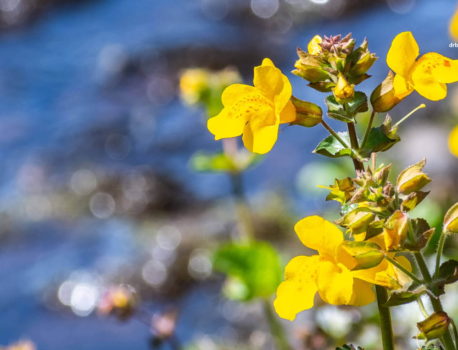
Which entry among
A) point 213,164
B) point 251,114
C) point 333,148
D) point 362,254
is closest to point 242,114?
point 251,114

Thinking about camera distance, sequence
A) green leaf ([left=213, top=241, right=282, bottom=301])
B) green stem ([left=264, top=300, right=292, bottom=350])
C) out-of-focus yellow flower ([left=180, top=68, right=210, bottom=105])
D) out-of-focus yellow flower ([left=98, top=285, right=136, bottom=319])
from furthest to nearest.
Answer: out-of-focus yellow flower ([left=180, top=68, right=210, bottom=105]) < green stem ([left=264, top=300, right=292, bottom=350]) < green leaf ([left=213, top=241, right=282, bottom=301]) < out-of-focus yellow flower ([left=98, top=285, right=136, bottom=319])

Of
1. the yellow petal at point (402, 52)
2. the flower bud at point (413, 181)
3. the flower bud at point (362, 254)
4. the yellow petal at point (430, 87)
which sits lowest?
the flower bud at point (362, 254)

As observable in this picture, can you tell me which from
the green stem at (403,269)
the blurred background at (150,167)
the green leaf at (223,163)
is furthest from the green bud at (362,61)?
the green leaf at (223,163)

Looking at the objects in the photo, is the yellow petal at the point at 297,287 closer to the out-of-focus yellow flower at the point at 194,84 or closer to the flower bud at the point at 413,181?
the flower bud at the point at 413,181

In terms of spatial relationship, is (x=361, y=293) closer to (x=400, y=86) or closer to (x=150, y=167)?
(x=400, y=86)

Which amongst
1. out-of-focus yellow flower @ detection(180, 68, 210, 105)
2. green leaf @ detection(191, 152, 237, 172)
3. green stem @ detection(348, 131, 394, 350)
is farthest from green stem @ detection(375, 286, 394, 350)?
out-of-focus yellow flower @ detection(180, 68, 210, 105)

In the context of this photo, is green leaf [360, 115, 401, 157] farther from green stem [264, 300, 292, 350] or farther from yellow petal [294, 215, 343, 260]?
green stem [264, 300, 292, 350]
